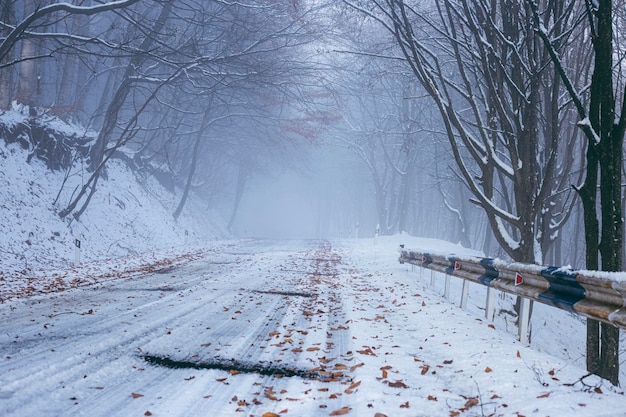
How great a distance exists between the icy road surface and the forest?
2181 millimetres

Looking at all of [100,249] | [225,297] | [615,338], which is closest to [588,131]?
A: [615,338]

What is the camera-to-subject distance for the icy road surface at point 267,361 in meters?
3.97

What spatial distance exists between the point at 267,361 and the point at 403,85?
21.8 meters

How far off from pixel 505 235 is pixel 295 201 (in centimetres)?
11734

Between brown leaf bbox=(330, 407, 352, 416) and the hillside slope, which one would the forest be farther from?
brown leaf bbox=(330, 407, 352, 416)

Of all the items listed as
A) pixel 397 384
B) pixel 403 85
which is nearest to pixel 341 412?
pixel 397 384

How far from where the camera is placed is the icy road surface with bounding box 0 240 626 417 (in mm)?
3973

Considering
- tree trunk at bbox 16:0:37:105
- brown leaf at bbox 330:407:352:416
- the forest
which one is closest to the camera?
brown leaf at bbox 330:407:352:416

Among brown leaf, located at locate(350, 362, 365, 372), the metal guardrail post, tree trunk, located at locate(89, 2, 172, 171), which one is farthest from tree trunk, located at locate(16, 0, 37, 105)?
brown leaf, located at locate(350, 362, 365, 372)

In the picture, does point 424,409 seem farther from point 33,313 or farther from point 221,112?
point 221,112

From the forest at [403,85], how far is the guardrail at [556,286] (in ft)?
2.76

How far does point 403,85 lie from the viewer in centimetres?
2512

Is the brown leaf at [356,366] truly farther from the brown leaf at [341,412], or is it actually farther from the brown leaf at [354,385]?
the brown leaf at [341,412]

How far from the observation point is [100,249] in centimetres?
1881
